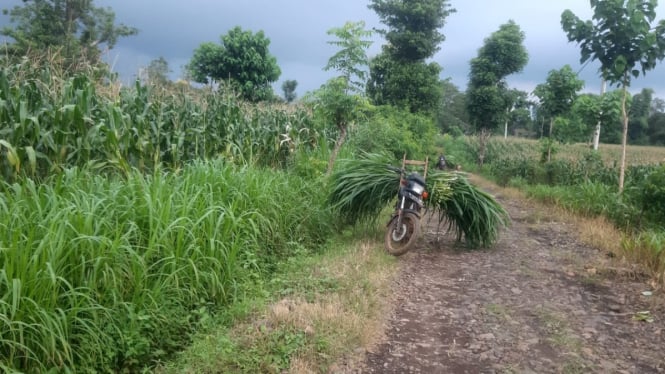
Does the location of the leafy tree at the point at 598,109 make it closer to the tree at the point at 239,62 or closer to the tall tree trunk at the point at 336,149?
the tall tree trunk at the point at 336,149

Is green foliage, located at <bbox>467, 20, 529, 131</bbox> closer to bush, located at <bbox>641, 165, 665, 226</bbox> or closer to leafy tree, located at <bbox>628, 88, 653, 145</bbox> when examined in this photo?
bush, located at <bbox>641, 165, 665, 226</bbox>

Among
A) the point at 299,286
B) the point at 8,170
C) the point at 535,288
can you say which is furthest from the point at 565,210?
the point at 8,170

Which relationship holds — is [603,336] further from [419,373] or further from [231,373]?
[231,373]

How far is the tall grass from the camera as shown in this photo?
2729 mm

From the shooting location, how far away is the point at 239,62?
64.3 ft

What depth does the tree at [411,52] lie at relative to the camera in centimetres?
1866

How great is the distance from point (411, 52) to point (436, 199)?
1435 cm

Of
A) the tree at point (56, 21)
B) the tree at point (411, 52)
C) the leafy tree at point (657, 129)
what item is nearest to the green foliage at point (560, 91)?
the tree at point (411, 52)

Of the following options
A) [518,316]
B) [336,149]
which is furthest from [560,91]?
[518,316]

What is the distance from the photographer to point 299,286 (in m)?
4.22

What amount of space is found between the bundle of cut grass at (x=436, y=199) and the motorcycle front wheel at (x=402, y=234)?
59 centimetres

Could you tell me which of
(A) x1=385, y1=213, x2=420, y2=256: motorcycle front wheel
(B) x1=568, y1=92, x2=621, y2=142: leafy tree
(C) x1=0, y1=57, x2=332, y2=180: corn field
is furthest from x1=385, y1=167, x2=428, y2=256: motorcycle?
(B) x1=568, y1=92, x2=621, y2=142: leafy tree

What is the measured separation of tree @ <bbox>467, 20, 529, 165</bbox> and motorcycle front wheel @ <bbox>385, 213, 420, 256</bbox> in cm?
1656

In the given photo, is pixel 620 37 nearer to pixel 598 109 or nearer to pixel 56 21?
pixel 598 109
